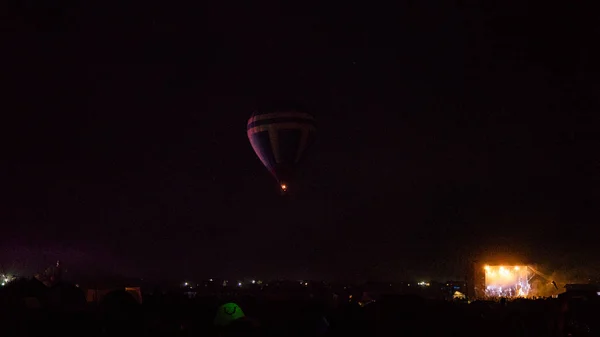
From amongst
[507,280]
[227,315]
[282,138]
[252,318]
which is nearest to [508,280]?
[507,280]

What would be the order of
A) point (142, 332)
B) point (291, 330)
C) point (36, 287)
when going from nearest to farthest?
point (142, 332) < point (291, 330) < point (36, 287)

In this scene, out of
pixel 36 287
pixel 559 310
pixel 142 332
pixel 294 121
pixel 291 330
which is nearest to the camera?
pixel 142 332

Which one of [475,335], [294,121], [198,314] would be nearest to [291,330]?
[198,314]

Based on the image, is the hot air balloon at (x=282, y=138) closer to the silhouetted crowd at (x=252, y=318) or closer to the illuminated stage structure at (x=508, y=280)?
the silhouetted crowd at (x=252, y=318)

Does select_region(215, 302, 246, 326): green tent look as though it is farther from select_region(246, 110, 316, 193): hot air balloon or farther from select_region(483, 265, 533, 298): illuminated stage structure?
select_region(483, 265, 533, 298): illuminated stage structure

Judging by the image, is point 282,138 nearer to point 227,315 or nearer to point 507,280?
point 227,315

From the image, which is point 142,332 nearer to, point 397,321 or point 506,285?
point 397,321

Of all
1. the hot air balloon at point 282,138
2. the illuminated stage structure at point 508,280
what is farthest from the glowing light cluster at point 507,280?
the hot air balloon at point 282,138
